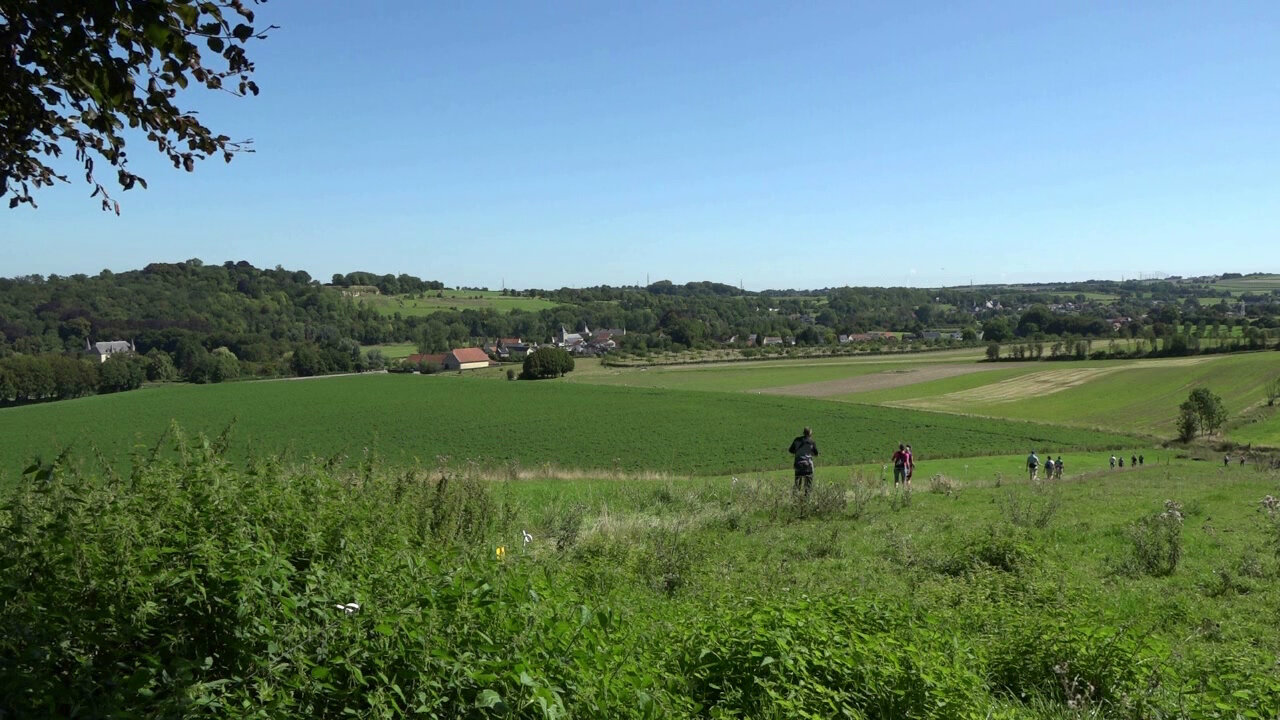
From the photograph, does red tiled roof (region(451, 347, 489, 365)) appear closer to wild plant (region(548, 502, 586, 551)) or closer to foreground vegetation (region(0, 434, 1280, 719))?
wild plant (region(548, 502, 586, 551))

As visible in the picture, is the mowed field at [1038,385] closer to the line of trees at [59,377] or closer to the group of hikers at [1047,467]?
the group of hikers at [1047,467]

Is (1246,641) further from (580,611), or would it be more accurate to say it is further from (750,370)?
(750,370)

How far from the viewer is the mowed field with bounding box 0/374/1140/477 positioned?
46.7 meters

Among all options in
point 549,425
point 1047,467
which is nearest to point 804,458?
point 1047,467

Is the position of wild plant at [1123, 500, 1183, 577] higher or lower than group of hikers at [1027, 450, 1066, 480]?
higher

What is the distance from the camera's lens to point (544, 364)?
330 feet

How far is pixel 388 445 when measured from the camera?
51.0 meters

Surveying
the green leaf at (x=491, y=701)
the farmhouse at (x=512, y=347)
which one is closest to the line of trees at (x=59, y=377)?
the farmhouse at (x=512, y=347)

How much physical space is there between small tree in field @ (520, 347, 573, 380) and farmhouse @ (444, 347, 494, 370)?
59.1 ft

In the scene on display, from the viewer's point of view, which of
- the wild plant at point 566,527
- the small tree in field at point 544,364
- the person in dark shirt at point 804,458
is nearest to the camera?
the wild plant at point 566,527

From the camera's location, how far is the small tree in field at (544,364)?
100 meters

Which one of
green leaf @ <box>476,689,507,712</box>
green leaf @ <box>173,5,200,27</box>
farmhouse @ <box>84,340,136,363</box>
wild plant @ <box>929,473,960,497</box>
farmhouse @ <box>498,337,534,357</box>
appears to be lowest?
farmhouse @ <box>498,337,534,357</box>

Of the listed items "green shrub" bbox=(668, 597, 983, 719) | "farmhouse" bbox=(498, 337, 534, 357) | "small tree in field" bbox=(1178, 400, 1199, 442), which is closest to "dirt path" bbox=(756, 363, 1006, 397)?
"small tree in field" bbox=(1178, 400, 1199, 442)

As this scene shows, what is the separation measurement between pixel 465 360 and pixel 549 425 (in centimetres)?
5989
